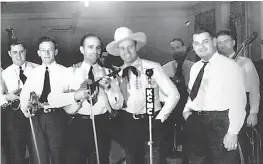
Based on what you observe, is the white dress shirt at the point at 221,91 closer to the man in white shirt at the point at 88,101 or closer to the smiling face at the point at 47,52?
the man in white shirt at the point at 88,101

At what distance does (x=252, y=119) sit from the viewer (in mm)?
2436

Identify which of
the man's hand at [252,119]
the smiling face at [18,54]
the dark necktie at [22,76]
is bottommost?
the man's hand at [252,119]

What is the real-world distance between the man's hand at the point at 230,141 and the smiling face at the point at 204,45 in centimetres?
51

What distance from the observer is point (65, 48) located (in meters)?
2.35

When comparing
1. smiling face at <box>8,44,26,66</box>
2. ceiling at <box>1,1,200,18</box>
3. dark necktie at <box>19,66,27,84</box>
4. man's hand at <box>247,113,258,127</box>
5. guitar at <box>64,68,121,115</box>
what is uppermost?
ceiling at <box>1,1,200,18</box>

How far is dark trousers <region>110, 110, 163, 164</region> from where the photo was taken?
2357 mm

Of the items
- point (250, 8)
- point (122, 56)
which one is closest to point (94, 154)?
point (122, 56)

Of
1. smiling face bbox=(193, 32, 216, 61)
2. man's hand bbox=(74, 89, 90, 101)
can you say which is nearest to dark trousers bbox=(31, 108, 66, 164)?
man's hand bbox=(74, 89, 90, 101)

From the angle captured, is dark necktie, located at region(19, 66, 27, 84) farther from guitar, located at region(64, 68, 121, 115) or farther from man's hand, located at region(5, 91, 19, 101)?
guitar, located at region(64, 68, 121, 115)

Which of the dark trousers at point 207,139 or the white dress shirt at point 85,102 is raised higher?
the white dress shirt at point 85,102

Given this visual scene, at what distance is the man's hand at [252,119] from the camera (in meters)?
2.43

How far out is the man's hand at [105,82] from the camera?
235 cm

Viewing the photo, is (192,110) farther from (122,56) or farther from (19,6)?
(19,6)

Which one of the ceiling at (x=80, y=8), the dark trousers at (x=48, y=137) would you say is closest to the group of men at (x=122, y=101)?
the dark trousers at (x=48, y=137)
